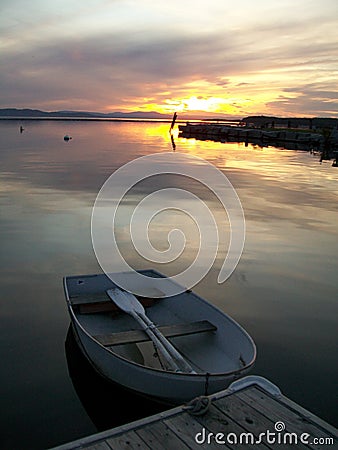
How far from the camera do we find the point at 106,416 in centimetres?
571

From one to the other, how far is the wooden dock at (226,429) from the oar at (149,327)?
99 centimetres

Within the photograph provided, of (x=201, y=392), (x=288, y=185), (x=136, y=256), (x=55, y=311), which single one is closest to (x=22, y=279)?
(x=55, y=311)

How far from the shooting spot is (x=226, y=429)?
13.9 feet

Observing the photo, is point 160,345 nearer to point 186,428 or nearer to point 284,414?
point 186,428

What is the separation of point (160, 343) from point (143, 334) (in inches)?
17.0

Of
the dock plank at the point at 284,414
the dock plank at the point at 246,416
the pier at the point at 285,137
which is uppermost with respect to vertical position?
the pier at the point at 285,137

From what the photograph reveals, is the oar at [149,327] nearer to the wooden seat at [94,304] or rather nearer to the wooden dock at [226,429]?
the wooden seat at [94,304]

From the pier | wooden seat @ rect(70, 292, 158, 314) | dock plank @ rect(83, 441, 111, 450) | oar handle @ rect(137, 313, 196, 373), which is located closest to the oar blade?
wooden seat @ rect(70, 292, 158, 314)

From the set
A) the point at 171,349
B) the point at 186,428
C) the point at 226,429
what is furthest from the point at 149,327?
the point at 226,429

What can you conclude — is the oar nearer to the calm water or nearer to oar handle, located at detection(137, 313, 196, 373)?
oar handle, located at detection(137, 313, 196, 373)

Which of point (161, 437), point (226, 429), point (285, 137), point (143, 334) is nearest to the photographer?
point (161, 437)

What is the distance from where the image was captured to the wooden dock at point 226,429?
13.1 feet

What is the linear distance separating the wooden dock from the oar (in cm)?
99

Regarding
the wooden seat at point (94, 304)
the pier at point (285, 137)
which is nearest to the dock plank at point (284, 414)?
the wooden seat at point (94, 304)
